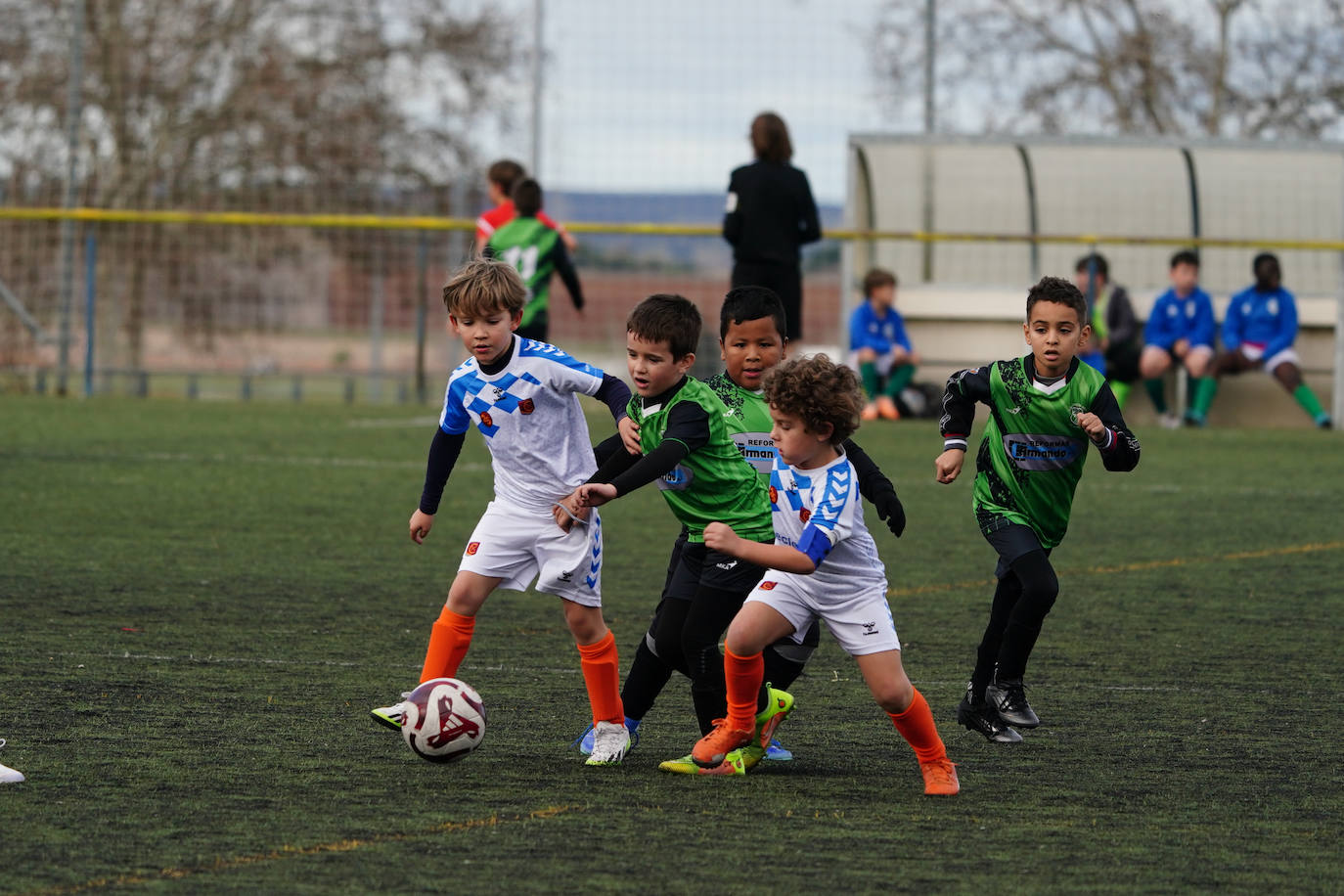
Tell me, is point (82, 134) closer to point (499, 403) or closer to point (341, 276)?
point (341, 276)

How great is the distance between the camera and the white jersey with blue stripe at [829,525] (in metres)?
4.21

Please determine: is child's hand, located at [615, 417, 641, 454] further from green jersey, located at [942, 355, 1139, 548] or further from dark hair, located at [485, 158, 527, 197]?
dark hair, located at [485, 158, 527, 197]

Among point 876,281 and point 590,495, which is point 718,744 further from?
point 876,281

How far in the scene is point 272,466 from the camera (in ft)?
38.4

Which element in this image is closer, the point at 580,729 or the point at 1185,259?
the point at 580,729

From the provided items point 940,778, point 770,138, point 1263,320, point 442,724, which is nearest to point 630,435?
point 442,724

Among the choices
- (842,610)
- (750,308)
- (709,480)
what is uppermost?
(750,308)

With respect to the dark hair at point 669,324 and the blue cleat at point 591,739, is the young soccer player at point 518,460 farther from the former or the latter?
the dark hair at point 669,324

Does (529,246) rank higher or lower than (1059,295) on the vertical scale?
higher

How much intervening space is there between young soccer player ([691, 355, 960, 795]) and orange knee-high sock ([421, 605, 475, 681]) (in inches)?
28.6

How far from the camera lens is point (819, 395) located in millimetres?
4207

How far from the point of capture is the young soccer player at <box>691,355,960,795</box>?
4.21 metres

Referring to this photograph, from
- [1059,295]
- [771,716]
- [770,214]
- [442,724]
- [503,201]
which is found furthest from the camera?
[503,201]

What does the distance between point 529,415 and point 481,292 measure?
339 mm
